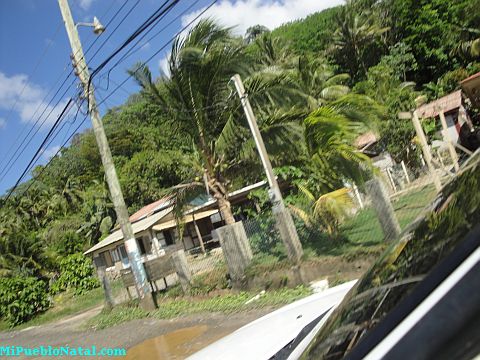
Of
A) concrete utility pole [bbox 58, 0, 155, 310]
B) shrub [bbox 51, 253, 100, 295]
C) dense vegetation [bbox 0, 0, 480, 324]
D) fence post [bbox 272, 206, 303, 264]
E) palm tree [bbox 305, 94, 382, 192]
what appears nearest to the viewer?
fence post [bbox 272, 206, 303, 264]

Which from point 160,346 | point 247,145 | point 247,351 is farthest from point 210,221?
point 247,351

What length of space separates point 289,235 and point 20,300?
1514cm

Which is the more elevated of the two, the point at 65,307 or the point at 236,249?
the point at 236,249

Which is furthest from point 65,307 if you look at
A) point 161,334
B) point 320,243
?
point 320,243

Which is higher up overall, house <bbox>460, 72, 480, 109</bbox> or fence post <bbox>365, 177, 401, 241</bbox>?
house <bbox>460, 72, 480, 109</bbox>

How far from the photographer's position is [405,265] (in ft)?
4.68

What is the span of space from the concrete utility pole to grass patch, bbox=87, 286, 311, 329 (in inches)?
21.9

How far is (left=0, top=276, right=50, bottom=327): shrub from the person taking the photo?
18.8 meters

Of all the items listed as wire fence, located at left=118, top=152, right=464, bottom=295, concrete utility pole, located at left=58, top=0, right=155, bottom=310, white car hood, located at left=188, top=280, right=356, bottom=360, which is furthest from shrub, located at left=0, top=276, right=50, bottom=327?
white car hood, located at left=188, top=280, right=356, bottom=360

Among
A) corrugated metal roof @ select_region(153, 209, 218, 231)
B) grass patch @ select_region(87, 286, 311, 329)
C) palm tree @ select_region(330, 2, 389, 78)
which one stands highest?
palm tree @ select_region(330, 2, 389, 78)

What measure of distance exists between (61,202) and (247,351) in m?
42.4

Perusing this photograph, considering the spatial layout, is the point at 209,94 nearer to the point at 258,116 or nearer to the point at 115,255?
the point at 258,116

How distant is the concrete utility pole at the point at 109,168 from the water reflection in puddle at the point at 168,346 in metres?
2.98

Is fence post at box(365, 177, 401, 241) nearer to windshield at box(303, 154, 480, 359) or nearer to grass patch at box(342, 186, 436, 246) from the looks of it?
grass patch at box(342, 186, 436, 246)
